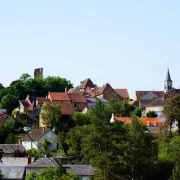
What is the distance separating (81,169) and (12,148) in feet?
44.7

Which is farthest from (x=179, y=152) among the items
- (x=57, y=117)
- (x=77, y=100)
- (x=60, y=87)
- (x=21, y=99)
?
(x=60, y=87)

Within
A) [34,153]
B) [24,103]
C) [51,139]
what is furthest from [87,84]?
[34,153]

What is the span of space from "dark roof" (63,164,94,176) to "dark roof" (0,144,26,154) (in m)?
12.1

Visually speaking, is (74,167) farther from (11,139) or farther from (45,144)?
(11,139)

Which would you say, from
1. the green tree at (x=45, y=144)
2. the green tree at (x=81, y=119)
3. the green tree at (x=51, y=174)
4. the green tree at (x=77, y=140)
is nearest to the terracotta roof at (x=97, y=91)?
the green tree at (x=81, y=119)

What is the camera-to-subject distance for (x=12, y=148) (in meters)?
65.1

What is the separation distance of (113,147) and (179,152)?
9333mm

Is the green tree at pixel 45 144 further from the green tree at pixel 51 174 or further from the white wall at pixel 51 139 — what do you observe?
the green tree at pixel 51 174

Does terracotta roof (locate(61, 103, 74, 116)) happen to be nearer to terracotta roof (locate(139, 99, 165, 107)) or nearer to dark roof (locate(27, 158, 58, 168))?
terracotta roof (locate(139, 99, 165, 107))

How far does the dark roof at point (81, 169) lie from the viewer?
5303 cm

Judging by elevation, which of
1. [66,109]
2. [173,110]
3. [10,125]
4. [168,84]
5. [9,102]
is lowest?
[10,125]

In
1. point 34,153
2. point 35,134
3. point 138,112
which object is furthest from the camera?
point 138,112

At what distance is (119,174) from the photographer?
162 feet

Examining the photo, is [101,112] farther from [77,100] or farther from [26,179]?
[77,100]
